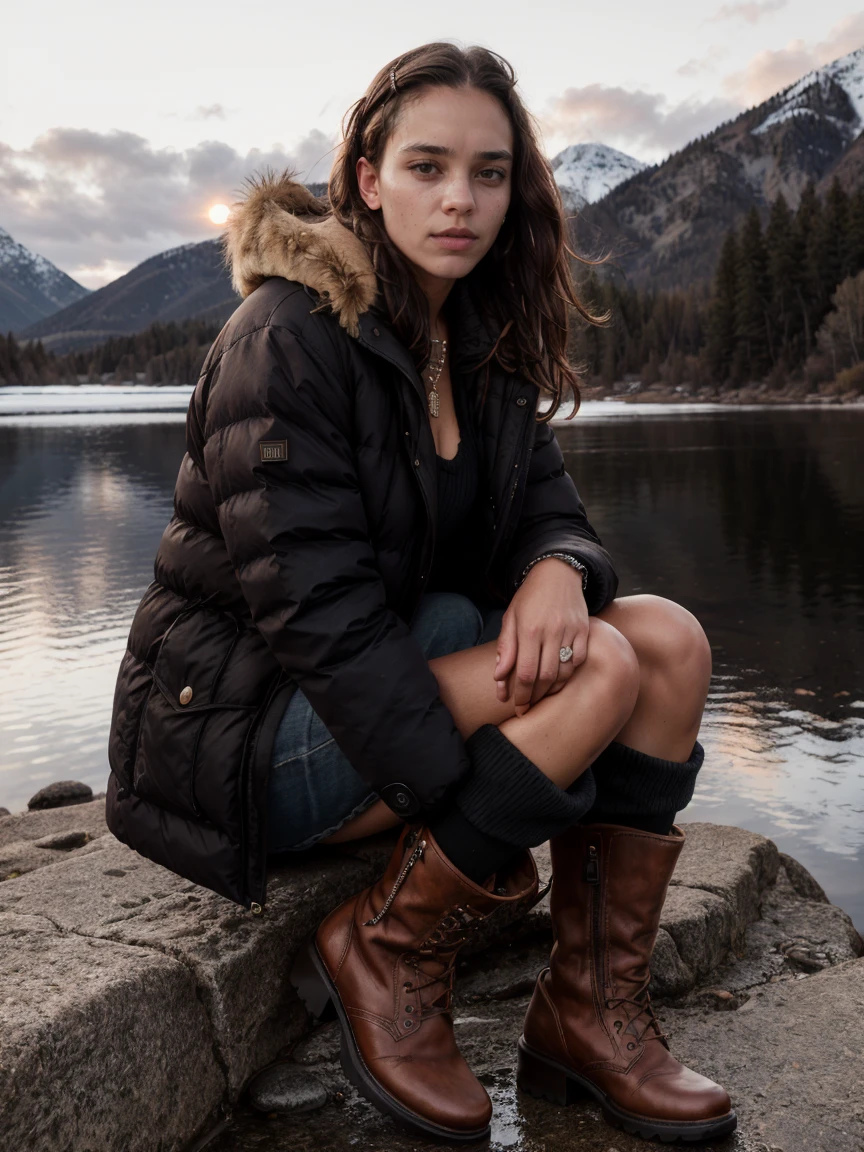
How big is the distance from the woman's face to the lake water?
8.41 ft

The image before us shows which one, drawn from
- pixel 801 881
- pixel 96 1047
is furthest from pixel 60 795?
pixel 96 1047

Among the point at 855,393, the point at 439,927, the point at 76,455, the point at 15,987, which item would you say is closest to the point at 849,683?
the point at 439,927

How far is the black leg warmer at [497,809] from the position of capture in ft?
5.99

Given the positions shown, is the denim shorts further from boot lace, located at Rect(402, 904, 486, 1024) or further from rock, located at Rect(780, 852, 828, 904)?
rock, located at Rect(780, 852, 828, 904)

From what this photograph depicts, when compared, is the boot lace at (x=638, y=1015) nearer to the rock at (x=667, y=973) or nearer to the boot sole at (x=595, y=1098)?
the boot sole at (x=595, y=1098)

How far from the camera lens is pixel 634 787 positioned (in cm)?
204

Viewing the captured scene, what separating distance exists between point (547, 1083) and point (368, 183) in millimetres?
1799

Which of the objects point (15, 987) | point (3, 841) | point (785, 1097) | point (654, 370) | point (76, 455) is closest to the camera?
point (15, 987)

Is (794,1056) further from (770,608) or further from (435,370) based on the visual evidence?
(770,608)

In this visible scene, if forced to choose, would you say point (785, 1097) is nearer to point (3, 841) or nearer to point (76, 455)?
point (3, 841)

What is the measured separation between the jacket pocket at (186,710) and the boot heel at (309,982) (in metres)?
0.36

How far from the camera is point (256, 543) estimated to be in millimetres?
1880

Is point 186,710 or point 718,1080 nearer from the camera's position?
point 186,710

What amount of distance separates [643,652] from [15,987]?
1208 millimetres
